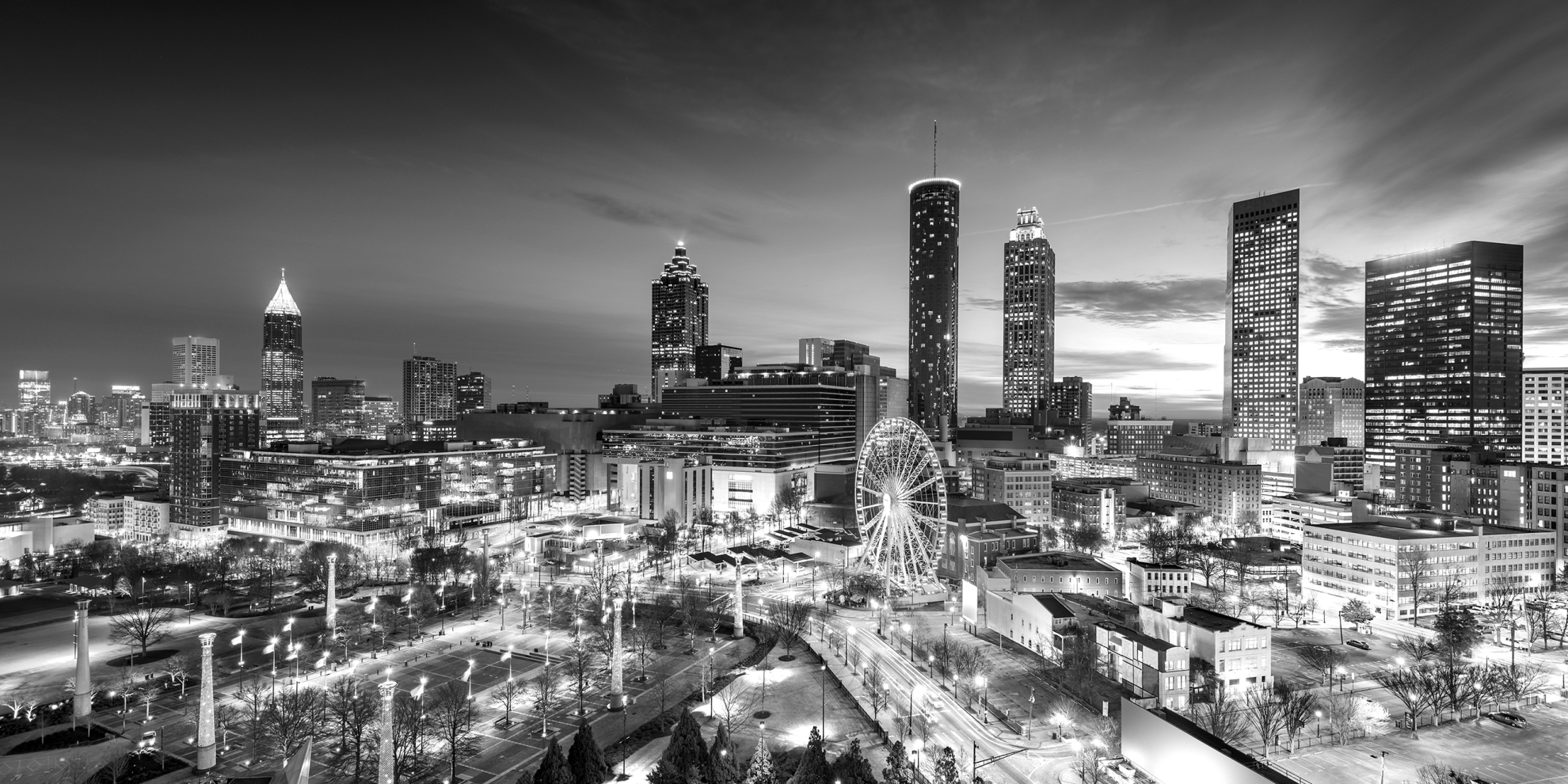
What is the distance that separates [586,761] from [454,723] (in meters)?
7.37

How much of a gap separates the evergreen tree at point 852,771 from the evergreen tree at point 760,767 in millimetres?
2828

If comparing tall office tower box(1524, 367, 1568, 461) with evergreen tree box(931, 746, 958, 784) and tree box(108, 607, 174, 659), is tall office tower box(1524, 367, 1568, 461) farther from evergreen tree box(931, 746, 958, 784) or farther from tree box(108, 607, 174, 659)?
tree box(108, 607, 174, 659)

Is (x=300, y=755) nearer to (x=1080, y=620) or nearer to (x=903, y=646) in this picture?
(x=903, y=646)

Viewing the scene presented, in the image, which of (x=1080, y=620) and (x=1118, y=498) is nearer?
(x=1080, y=620)

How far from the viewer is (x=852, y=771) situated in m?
30.2

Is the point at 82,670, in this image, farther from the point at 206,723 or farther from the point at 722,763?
the point at 722,763

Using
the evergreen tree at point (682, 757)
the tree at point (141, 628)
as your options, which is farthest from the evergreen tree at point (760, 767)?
the tree at point (141, 628)

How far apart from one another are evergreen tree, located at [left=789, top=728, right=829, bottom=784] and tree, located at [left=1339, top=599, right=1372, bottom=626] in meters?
49.6

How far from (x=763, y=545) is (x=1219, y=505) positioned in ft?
233

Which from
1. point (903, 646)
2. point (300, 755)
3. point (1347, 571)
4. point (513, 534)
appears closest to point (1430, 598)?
point (1347, 571)

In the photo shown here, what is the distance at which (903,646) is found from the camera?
54844mm

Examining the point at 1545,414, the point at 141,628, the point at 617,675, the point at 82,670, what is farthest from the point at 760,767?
the point at 1545,414

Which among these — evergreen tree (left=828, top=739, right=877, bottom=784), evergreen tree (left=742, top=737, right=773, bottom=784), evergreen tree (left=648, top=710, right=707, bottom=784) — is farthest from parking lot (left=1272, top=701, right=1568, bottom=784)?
evergreen tree (left=648, top=710, right=707, bottom=784)

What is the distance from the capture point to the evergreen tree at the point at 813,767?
1196 inches
